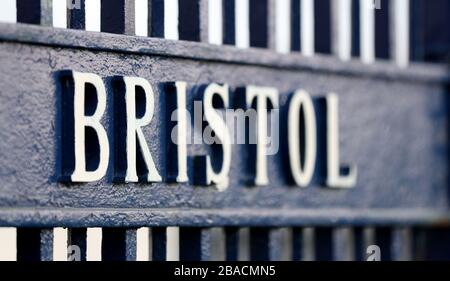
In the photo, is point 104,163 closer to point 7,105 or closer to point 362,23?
point 7,105

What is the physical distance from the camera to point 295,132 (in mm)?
4031

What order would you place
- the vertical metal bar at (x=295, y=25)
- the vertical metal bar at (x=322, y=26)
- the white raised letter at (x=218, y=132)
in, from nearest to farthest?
the white raised letter at (x=218, y=132), the vertical metal bar at (x=295, y=25), the vertical metal bar at (x=322, y=26)

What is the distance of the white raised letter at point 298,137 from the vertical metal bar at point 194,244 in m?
0.48

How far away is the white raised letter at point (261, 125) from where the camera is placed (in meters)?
3.88

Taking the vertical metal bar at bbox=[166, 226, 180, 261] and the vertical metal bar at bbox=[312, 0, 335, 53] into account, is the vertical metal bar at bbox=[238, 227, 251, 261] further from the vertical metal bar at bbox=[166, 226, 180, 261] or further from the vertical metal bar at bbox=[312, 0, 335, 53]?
the vertical metal bar at bbox=[312, 0, 335, 53]

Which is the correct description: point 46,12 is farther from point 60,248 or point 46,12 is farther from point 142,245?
point 142,245

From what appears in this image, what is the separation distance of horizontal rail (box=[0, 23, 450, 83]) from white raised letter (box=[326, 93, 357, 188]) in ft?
0.46

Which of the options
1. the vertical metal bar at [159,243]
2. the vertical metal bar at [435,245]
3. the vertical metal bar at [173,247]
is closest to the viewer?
the vertical metal bar at [159,243]

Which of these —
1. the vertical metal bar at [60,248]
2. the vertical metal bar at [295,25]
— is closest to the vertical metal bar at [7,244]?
the vertical metal bar at [60,248]

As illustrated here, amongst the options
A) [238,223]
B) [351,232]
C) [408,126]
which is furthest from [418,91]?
[238,223]

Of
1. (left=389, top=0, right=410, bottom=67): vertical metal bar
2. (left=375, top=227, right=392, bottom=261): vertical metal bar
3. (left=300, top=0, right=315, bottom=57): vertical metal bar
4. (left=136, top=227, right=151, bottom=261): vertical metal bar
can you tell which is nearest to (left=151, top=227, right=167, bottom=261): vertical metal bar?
(left=136, top=227, right=151, bottom=261): vertical metal bar

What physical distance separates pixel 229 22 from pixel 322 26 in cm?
67

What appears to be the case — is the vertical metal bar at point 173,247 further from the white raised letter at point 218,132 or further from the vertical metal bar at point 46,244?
the vertical metal bar at point 46,244
